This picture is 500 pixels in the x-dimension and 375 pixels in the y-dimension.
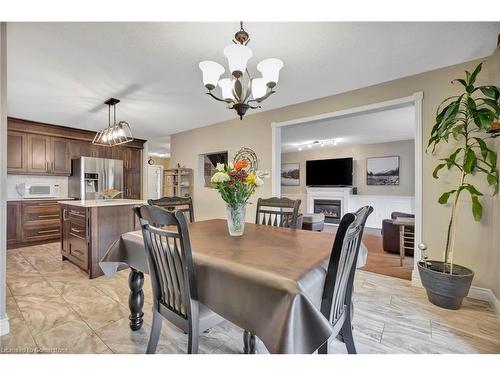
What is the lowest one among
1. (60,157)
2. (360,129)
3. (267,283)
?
(267,283)

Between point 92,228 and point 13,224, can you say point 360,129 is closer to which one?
point 92,228

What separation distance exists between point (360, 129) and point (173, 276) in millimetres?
5007

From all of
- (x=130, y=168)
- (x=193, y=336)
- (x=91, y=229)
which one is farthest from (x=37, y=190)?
(x=193, y=336)

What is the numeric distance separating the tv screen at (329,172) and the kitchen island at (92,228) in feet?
18.1

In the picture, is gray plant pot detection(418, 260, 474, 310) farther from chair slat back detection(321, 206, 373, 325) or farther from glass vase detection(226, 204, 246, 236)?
glass vase detection(226, 204, 246, 236)

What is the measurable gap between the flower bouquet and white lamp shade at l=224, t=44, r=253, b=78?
0.66 meters

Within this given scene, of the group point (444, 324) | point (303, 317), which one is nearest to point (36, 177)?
point (303, 317)

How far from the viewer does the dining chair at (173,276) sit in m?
1.04

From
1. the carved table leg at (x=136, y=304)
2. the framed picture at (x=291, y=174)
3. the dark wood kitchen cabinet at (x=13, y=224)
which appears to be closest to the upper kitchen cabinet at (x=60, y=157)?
the dark wood kitchen cabinet at (x=13, y=224)

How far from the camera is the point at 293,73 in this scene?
2.55 m

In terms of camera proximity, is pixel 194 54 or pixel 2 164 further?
pixel 194 54

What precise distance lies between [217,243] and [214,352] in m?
0.76

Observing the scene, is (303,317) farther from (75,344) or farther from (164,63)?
(164,63)

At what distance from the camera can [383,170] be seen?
6.23m
